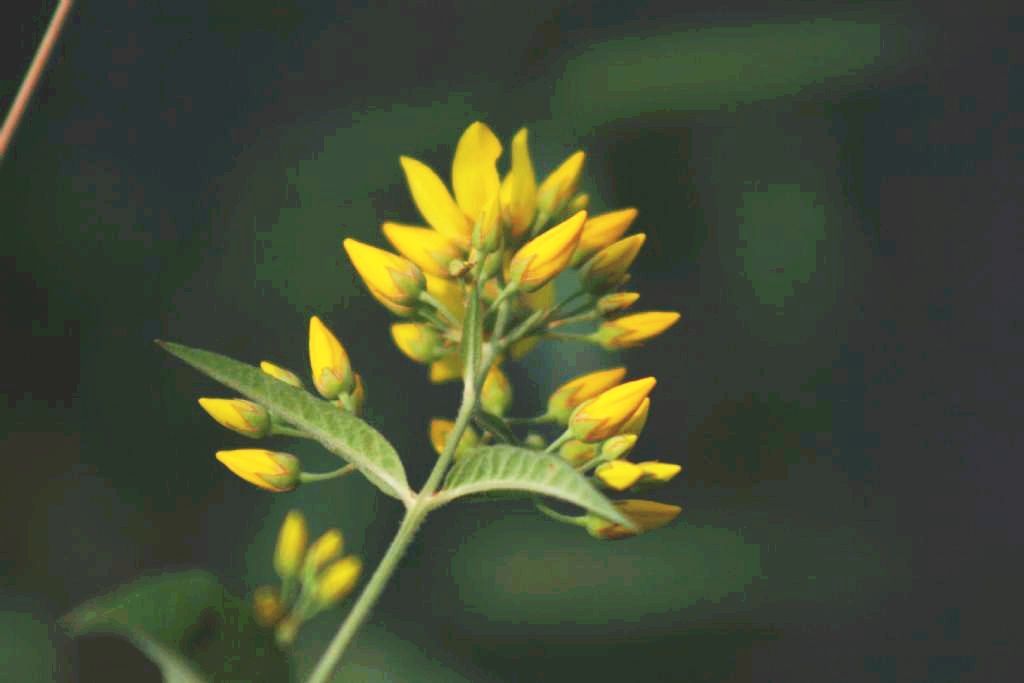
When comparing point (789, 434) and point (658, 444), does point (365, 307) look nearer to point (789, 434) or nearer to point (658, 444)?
point (658, 444)

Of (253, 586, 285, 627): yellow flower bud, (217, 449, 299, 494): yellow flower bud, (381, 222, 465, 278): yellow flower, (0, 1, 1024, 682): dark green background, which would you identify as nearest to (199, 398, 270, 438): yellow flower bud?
(217, 449, 299, 494): yellow flower bud

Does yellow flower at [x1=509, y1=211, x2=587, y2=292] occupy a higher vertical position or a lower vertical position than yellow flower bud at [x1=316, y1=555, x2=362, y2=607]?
higher

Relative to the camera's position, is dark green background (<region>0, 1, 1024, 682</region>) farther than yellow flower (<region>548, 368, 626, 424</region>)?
Yes

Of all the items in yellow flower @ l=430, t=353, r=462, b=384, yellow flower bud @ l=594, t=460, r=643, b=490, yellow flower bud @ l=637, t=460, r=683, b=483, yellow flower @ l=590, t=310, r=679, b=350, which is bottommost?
yellow flower bud @ l=594, t=460, r=643, b=490

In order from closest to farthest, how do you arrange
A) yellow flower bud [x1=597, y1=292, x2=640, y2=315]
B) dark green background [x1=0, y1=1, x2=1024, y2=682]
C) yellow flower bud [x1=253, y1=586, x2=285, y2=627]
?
yellow flower bud [x1=597, y1=292, x2=640, y2=315]
yellow flower bud [x1=253, y1=586, x2=285, y2=627]
dark green background [x1=0, y1=1, x2=1024, y2=682]

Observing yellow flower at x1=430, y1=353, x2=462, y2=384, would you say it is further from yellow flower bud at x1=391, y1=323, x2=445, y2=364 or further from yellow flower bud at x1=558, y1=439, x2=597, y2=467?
yellow flower bud at x1=558, y1=439, x2=597, y2=467

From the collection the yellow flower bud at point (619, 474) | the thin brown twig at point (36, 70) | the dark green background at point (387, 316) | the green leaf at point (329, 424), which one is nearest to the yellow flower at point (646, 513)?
the yellow flower bud at point (619, 474)

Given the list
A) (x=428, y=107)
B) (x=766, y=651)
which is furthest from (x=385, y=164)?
(x=766, y=651)
